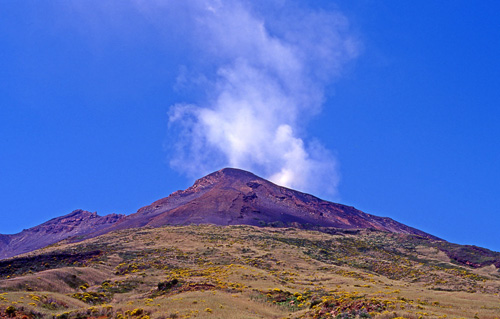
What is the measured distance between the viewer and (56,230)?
557 ft

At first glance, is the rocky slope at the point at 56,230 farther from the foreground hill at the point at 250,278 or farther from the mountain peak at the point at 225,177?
the foreground hill at the point at 250,278

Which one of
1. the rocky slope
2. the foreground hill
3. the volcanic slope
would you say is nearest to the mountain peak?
the volcanic slope

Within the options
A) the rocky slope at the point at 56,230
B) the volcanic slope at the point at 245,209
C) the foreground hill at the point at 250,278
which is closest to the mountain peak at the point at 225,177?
the volcanic slope at the point at 245,209

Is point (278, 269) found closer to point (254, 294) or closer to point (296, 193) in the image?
point (254, 294)

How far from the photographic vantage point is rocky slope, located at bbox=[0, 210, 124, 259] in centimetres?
15325

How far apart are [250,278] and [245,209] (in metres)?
72.5

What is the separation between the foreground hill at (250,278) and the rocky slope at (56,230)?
8728cm

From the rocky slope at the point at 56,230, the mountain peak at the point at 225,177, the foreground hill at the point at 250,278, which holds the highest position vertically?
the mountain peak at the point at 225,177

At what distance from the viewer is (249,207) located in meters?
117

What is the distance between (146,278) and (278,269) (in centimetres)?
1882

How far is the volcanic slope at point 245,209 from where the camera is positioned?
107m

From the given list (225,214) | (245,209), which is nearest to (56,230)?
(225,214)

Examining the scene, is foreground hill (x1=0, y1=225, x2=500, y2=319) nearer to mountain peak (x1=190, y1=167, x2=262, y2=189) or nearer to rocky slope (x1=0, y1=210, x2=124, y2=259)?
mountain peak (x1=190, y1=167, x2=262, y2=189)

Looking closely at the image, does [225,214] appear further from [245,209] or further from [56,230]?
[56,230]
